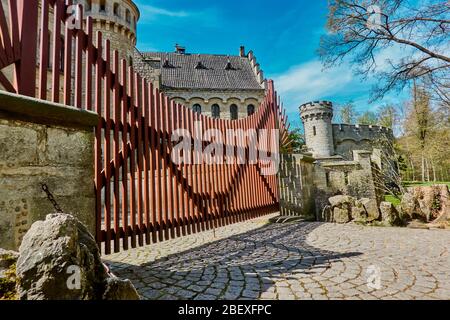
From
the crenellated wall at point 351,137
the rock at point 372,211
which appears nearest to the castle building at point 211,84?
the crenellated wall at point 351,137

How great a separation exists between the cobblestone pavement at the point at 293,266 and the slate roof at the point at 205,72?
2383 centimetres

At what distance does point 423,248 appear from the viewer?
3746mm

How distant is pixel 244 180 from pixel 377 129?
34129mm

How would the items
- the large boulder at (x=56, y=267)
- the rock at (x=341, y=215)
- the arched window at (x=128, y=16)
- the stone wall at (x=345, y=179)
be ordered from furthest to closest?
the arched window at (x=128, y=16), the stone wall at (x=345, y=179), the rock at (x=341, y=215), the large boulder at (x=56, y=267)

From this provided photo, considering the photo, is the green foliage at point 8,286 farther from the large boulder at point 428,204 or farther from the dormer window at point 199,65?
the dormer window at point 199,65

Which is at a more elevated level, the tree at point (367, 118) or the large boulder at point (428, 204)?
the tree at point (367, 118)

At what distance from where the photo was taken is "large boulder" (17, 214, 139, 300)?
953 millimetres

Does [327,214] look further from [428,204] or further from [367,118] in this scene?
[367,118]

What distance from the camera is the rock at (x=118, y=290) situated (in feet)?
3.59

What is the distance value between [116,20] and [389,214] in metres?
20.0

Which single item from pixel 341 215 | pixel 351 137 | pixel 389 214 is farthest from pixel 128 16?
pixel 351 137

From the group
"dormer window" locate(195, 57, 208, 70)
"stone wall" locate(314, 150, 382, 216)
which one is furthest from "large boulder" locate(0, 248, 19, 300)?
"dormer window" locate(195, 57, 208, 70)
